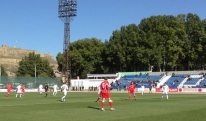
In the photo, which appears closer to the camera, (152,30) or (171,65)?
(171,65)

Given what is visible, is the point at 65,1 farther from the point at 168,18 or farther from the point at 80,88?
the point at 168,18

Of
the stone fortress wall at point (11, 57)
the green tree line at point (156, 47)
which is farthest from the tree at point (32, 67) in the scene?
the stone fortress wall at point (11, 57)

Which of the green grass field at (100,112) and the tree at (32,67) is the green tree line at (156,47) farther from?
the green grass field at (100,112)

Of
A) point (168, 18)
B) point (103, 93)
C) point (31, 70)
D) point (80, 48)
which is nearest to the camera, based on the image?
point (103, 93)

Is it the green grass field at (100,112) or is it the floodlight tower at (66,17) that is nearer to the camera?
the green grass field at (100,112)

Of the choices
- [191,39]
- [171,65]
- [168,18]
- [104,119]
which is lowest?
[104,119]

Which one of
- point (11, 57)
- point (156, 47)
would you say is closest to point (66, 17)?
point (156, 47)

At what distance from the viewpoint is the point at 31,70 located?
126188mm

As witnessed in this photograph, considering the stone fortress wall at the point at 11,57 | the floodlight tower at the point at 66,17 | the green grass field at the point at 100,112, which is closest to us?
the green grass field at the point at 100,112

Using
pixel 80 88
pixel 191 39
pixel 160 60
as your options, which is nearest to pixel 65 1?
pixel 80 88

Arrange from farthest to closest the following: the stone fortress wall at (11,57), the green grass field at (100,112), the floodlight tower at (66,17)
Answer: the stone fortress wall at (11,57) → the floodlight tower at (66,17) → the green grass field at (100,112)

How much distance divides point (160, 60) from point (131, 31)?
14237 mm

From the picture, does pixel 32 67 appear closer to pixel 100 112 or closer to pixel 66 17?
pixel 66 17

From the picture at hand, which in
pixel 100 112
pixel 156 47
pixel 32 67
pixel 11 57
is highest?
pixel 11 57
